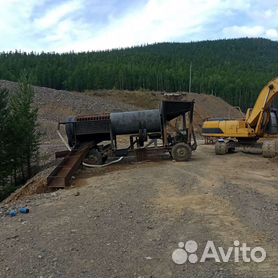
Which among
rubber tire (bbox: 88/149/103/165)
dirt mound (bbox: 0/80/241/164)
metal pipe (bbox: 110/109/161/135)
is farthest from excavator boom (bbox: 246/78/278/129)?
dirt mound (bbox: 0/80/241/164)

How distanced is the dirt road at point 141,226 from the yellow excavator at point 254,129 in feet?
17.0

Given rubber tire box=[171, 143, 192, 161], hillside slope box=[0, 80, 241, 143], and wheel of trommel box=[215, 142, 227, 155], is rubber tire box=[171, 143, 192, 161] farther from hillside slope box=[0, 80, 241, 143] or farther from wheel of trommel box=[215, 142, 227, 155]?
hillside slope box=[0, 80, 241, 143]

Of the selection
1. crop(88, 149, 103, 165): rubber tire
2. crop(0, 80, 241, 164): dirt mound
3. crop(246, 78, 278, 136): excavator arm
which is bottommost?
crop(0, 80, 241, 164): dirt mound

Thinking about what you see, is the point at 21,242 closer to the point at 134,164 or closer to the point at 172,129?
the point at 134,164

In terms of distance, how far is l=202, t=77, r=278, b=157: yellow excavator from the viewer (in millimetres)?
16938

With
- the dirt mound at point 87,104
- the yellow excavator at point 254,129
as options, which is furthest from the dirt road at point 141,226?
the dirt mound at point 87,104

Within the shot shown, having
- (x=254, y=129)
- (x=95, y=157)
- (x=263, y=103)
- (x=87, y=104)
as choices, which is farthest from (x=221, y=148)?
(x=87, y=104)

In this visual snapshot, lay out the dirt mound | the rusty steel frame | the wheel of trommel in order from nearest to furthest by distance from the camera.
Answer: the rusty steel frame
the wheel of trommel
the dirt mound

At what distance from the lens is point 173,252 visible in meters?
6.32

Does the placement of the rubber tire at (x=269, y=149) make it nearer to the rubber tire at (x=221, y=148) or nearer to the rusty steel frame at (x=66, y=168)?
the rubber tire at (x=221, y=148)

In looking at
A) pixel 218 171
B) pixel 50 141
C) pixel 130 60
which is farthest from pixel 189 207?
pixel 130 60

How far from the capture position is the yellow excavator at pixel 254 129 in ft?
55.6

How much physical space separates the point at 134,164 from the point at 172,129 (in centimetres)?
195

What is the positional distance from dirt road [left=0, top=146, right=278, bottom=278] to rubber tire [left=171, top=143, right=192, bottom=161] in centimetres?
309
